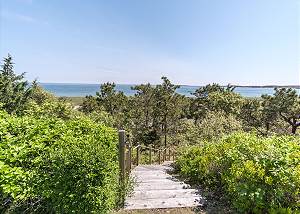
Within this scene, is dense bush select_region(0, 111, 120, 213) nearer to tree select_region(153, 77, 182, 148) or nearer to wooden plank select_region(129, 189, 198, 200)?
wooden plank select_region(129, 189, 198, 200)

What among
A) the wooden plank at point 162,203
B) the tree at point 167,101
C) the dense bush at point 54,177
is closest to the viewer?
the dense bush at point 54,177

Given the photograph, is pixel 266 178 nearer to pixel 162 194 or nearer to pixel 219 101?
pixel 162 194

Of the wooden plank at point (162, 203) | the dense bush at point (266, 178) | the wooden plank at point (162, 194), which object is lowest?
the wooden plank at point (162, 194)

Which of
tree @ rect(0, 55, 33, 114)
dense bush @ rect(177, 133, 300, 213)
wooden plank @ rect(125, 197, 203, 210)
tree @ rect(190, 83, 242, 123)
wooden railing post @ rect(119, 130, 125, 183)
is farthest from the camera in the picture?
tree @ rect(190, 83, 242, 123)

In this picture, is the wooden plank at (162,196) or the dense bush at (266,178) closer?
the dense bush at (266,178)

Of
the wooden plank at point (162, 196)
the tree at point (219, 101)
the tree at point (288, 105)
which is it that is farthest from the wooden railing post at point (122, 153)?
the tree at point (288, 105)

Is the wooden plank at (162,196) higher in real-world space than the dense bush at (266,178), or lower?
lower

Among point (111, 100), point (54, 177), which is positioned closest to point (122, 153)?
point (54, 177)

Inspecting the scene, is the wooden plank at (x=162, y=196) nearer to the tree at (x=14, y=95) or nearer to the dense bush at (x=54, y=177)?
the dense bush at (x=54, y=177)

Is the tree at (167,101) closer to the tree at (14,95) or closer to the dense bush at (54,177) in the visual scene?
the tree at (14,95)

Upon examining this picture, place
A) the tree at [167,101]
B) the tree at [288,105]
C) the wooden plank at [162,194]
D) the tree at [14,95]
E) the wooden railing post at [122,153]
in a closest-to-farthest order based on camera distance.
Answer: the wooden railing post at [122,153]
the wooden plank at [162,194]
the tree at [14,95]
the tree at [288,105]
the tree at [167,101]

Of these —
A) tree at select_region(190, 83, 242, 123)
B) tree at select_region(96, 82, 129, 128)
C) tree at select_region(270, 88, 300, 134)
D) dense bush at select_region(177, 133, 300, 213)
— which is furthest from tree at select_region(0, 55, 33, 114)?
tree at select_region(270, 88, 300, 134)

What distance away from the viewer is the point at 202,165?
6.44m

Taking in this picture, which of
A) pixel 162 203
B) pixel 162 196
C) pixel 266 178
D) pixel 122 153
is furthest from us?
pixel 162 196
